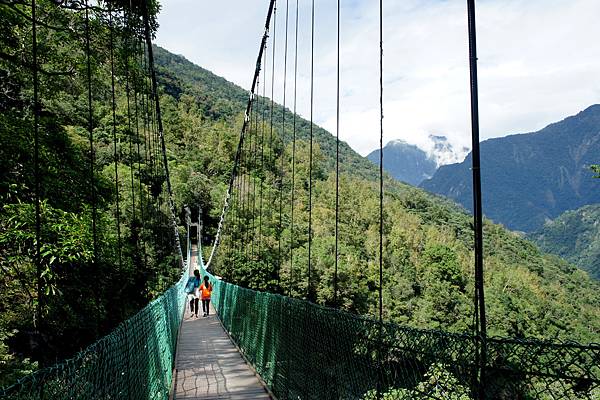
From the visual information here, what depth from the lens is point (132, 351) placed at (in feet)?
7.07

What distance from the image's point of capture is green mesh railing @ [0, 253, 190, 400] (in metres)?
1.11

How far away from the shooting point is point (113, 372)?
1.73 m

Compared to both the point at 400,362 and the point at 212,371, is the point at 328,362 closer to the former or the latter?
the point at 400,362

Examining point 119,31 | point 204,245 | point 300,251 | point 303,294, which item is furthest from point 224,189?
point 119,31

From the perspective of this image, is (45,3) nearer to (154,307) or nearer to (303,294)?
(154,307)

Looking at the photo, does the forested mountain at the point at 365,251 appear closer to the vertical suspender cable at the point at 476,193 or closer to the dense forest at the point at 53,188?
the dense forest at the point at 53,188

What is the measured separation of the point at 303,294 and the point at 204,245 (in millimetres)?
20283

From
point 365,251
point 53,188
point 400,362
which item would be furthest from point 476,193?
point 365,251

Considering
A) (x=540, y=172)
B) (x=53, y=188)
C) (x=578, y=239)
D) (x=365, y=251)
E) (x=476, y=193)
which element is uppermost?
(x=540, y=172)

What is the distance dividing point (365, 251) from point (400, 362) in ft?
113

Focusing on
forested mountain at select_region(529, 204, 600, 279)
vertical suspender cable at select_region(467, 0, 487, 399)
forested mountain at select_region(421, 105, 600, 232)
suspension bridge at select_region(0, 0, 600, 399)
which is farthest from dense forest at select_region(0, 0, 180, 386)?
forested mountain at select_region(421, 105, 600, 232)

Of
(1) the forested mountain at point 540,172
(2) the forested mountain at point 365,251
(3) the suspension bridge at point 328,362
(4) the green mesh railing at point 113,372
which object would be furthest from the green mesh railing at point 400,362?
(1) the forested mountain at point 540,172

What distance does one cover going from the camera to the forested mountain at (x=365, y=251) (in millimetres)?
24172

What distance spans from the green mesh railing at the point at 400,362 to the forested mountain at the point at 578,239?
60.3m
